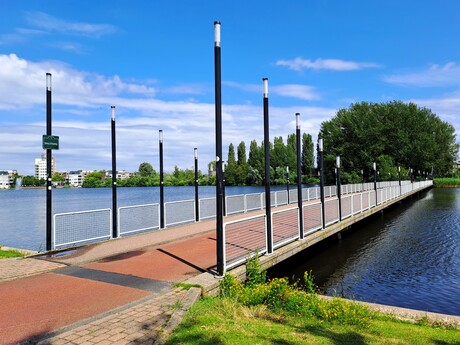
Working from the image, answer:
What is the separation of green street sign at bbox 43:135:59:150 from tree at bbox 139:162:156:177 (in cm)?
11598

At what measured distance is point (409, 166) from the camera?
199 feet

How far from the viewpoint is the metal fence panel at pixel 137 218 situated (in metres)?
12.1

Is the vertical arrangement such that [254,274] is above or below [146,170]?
below

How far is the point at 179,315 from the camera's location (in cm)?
494

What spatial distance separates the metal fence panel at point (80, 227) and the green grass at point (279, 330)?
6.00m

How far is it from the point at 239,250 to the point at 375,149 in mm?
56136

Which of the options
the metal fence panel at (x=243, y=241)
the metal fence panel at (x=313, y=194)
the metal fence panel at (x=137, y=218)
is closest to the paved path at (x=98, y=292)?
the metal fence panel at (x=243, y=241)

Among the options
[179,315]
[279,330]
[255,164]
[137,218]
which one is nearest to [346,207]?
[137,218]

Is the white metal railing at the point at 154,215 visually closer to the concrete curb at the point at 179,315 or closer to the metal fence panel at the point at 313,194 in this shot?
the metal fence panel at the point at 313,194

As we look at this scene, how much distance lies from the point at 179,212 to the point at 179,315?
33.8 ft

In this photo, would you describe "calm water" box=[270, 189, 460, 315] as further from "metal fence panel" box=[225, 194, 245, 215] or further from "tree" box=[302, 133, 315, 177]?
"tree" box=[302, 133, 315, 177]

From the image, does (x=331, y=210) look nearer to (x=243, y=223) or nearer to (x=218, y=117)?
(x=243, y=223)

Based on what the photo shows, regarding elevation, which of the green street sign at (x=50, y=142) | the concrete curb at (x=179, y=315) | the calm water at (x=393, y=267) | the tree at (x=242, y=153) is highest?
the tree at (x=242, y=153)

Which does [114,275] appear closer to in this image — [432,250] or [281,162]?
[432,250]
